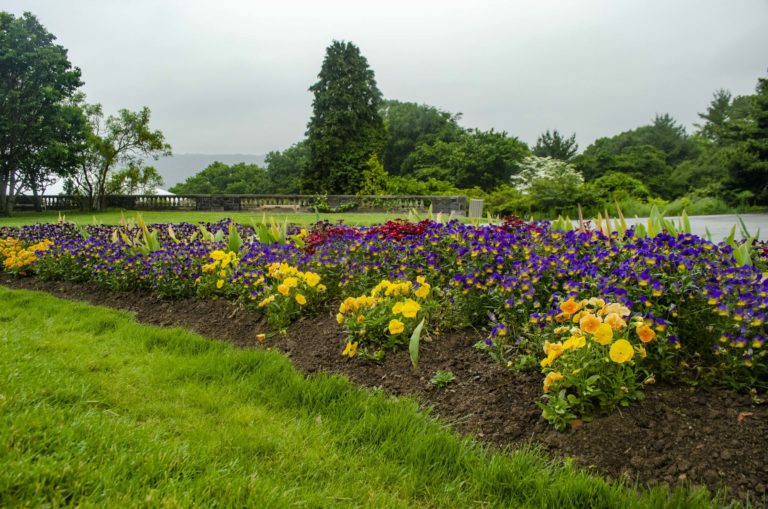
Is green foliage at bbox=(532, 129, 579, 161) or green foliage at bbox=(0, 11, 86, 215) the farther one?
green foliage at bbox=(532, 129, 579, 161)

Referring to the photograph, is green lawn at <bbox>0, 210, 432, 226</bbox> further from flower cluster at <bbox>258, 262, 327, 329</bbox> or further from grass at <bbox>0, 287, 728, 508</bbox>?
grass at <bbox>0, 287, 728, 508</bbox>

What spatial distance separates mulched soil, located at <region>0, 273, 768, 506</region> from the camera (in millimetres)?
1738

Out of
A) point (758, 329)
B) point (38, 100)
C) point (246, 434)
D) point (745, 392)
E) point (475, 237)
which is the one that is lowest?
point (246, 434)

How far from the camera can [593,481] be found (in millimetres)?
1703

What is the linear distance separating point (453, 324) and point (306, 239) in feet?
7.84

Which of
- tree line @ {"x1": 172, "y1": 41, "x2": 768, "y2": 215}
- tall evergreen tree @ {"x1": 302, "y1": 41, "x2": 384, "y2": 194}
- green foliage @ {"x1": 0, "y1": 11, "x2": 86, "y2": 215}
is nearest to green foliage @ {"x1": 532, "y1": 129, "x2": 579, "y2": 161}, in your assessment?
tree line @ {"x1": 172, "y1": 41, "x2": 768, "y2": 215}

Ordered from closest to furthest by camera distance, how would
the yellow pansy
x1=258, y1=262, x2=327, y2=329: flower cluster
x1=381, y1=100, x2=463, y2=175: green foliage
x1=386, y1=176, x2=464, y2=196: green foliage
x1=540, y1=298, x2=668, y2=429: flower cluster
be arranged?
x1=540, y1=298, x2=668, y2=429: flower cluster < the yellow pansy < x1=258, y1=262, x2=327, y2=329: flower cluster < x1=386, y1=176, x2=464, y2=196: green foliage < x1=381, y1=100, x2=463, y2=175: green foliage

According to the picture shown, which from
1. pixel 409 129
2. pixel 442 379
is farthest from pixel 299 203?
pixel 409 129

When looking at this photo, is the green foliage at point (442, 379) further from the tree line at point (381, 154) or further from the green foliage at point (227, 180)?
the green foliage at point (227, 180)

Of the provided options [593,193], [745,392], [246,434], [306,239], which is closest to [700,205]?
[593,193]

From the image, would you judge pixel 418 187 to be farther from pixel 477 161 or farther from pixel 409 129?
pixel 409 129

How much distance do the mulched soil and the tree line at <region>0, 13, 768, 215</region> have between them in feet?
21.3

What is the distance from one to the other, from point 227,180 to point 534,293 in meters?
53.6

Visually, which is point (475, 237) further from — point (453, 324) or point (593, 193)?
point (593, 193)
